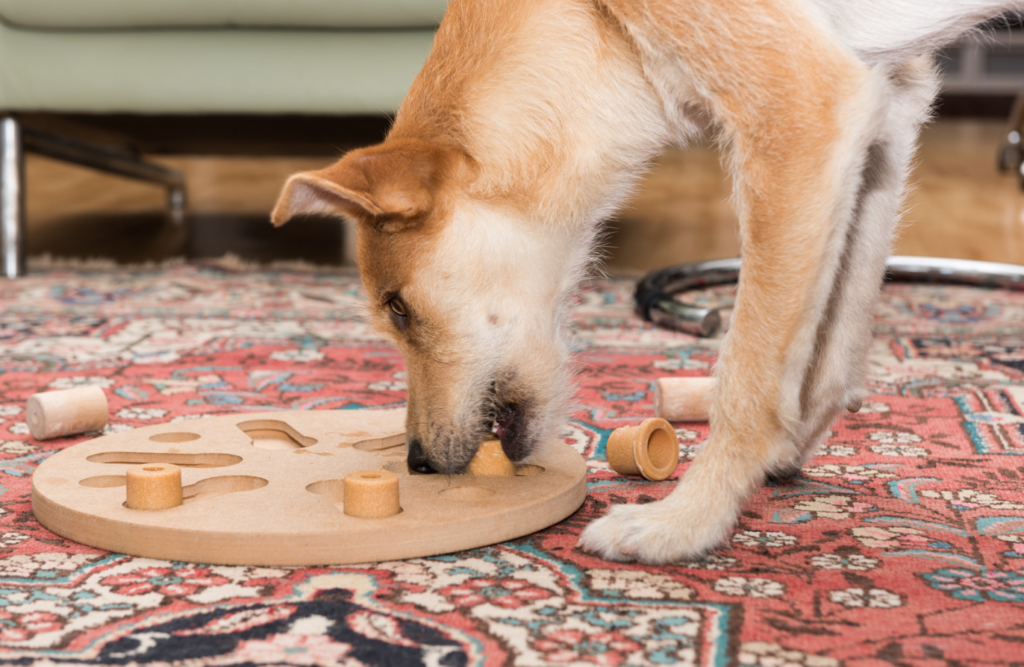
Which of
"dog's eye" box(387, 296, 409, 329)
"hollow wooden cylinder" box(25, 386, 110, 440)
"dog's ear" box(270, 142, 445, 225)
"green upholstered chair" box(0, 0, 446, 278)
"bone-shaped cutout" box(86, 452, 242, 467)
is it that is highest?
"green upholstered chair" box(0, 0, 446, 278)

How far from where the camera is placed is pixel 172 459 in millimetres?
1517

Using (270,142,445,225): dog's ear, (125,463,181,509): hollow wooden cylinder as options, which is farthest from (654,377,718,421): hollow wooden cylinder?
(125,463,181,509): hollow wooden cylinder

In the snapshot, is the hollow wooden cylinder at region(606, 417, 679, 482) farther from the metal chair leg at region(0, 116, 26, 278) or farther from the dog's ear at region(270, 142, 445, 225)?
the metal chair leg at region(0, 116, 26, 278)

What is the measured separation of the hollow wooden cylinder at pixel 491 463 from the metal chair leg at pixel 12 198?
8.46 ft

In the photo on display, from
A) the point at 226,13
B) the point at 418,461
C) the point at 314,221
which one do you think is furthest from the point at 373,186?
the point at 314,221

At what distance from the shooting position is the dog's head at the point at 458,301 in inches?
58.0

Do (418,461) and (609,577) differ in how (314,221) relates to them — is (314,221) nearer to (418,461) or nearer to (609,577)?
(418,461)

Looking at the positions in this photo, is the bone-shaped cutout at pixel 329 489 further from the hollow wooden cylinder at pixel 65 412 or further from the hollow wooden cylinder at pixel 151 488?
the hollow wooden cylinder at pixel 65 412

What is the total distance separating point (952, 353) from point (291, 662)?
1.97 meters

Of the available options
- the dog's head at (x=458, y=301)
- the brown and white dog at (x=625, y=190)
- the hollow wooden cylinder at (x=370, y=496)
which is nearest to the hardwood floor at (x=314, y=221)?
Result: the brown and white dog at (x=625, y=190)

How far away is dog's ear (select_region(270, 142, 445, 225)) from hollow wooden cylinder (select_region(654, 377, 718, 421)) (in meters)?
0.59

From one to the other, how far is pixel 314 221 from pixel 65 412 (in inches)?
150

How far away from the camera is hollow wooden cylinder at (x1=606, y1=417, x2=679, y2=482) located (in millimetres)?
1522

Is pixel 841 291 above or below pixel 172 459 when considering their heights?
above
